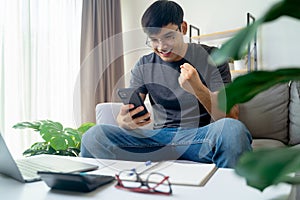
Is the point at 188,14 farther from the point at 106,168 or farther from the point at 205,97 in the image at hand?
the point at 106,168

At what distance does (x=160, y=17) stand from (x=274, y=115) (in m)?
0.99

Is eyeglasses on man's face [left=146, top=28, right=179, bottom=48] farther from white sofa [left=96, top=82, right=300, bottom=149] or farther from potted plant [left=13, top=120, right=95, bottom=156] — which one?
potted plant [left=13, top=120, right=95, bottom=156]

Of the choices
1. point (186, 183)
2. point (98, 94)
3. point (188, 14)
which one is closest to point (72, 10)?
point (98, 94)

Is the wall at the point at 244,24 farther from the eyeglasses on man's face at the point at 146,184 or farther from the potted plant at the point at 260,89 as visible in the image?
the potted plant at the point at 260,89

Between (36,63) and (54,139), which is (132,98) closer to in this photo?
(54,139)

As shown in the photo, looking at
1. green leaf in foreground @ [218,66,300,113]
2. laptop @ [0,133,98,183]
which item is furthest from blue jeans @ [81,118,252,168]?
green leaf in foreground @ [218,66,300,113]

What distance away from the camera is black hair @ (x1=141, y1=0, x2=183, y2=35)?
4.68ft

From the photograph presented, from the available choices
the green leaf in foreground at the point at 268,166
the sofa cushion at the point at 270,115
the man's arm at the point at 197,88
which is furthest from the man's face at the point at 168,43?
the green leaf in foreground at the point at 268,166

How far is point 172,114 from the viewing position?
152 centimetres

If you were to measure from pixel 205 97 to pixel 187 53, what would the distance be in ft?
1.18

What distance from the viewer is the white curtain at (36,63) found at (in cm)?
215

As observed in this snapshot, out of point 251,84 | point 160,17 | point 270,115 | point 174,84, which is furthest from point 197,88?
point 251,84

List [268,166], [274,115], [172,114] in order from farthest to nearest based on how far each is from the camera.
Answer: [274,115]
[172,114]
[268,166]

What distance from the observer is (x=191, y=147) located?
1.25 metres
